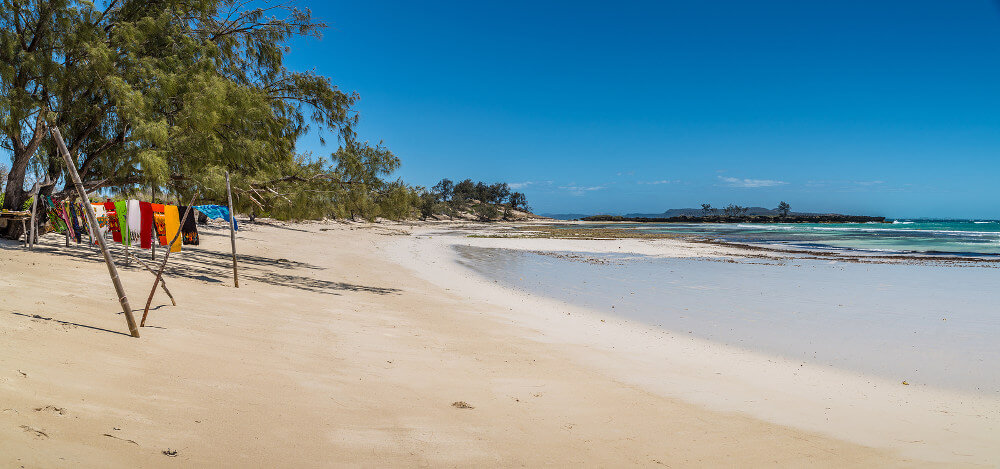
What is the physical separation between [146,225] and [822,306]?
15.9m

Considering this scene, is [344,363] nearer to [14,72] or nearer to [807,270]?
[14,72]

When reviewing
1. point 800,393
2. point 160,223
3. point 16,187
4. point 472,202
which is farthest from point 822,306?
point 472,202

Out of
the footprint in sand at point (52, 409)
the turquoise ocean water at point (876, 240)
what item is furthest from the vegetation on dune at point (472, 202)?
the footprint in sand at point (52, 409)

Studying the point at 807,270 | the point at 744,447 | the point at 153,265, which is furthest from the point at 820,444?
the point at 807,270

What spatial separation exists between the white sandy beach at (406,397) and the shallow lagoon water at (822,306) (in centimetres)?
106

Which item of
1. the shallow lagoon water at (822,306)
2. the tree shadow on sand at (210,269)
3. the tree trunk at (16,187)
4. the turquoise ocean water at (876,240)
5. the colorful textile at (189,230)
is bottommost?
the shallow lagoon water at (822,306)

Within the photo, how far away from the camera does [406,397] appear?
5121 mm

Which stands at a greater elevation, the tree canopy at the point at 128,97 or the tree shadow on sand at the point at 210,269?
the tree canopy at the point at 128,97

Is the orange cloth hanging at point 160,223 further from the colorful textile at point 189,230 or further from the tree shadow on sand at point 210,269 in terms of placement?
the colorful textile at point 189,230

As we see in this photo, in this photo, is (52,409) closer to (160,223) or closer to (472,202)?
(160,223)

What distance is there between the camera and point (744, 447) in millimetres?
4406

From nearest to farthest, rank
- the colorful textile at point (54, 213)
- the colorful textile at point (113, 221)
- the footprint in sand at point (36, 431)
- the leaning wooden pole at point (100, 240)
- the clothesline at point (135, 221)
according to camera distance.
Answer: the footprint in sand at point (36, 431), the leaning wooden pole at point (100, 240), the clothesline at point (135, 221), the colorful textile at point (113, 221), the colorful textile at point (54, 213)

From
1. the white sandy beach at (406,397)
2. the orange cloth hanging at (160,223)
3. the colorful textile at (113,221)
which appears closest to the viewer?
the white sandy beach at (406,397)

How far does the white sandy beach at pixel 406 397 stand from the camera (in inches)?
144
